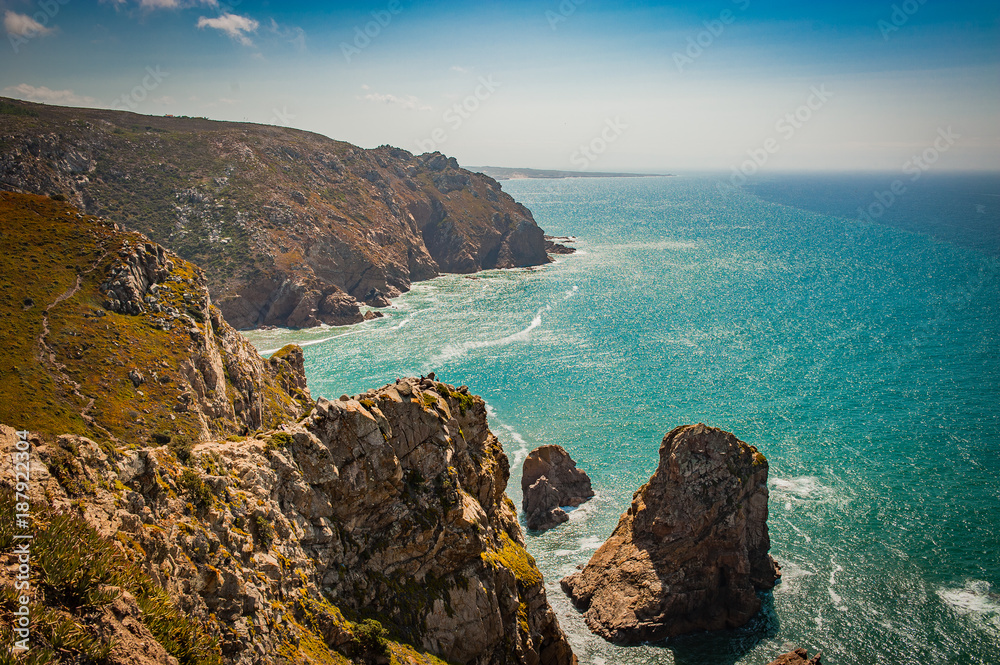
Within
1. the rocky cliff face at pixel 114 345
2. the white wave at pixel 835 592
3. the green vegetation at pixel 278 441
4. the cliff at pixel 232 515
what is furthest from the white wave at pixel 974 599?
the rocky cliff face at pixel 114 345

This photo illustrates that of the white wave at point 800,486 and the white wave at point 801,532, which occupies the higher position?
the white wave at point 800,486

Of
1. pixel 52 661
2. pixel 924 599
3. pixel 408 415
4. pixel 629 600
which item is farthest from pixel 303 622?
pixel 924 599

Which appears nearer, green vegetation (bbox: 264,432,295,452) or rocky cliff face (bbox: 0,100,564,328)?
green vegetation (bbox: 264,432,295,452)

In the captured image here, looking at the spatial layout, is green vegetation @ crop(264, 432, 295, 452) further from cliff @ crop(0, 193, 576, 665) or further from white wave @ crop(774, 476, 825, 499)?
white wave @ crop(774, 476, 825, 499)

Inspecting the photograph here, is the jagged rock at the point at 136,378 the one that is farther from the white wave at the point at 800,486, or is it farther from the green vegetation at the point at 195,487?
the white wave at the point at 800,486

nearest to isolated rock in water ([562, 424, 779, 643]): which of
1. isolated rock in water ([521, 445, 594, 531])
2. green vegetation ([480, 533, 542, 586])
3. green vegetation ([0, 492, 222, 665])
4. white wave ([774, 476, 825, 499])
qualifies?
isolated rock in water ([521, 445, 594, 531])

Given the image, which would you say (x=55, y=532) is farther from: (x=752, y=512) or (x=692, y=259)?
(x=692, y=259)

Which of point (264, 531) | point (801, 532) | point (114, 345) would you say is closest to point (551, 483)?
point (801, 532)
